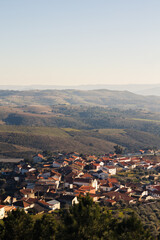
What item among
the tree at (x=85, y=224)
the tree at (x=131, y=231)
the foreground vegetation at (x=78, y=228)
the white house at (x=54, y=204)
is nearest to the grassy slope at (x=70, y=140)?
the white house at (x=54, y=204)

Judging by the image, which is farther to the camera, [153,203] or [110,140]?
[110,140]

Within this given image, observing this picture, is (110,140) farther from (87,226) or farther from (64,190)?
(87,226)

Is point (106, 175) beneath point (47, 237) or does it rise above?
beneath

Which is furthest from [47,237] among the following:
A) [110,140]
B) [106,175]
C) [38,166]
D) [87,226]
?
[110,140]

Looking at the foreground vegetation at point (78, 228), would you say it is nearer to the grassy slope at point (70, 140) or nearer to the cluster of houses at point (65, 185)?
the cluster of houses at point (65, 185)

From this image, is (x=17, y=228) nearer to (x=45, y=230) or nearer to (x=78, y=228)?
(x=45, y=230)

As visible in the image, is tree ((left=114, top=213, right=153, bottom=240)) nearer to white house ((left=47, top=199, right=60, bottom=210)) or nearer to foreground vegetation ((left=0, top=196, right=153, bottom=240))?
foreground vegetation ((left=0, top=196, right=153, bottom=240))

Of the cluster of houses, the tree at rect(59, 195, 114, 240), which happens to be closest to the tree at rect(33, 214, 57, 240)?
the tree at rect(59, 195, 114, 240)
